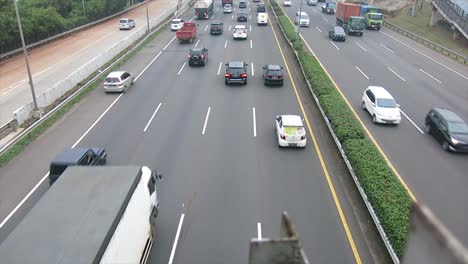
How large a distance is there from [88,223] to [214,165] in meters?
10.0

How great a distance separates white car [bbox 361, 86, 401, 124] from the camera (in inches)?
958

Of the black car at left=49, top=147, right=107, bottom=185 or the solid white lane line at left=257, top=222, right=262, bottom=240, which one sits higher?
the black car at left=49, top=147, right=107, bottom=185

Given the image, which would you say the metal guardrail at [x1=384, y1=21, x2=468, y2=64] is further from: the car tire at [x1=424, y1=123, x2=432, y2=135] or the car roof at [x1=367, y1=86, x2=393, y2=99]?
the car tire at [x1=424, y1=123, x2=432, y2=135]

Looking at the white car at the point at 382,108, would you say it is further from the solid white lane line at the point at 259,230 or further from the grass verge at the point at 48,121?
the grass verge at the point at 48,121

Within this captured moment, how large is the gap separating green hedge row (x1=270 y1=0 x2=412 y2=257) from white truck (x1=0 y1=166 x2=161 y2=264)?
8.22 meters

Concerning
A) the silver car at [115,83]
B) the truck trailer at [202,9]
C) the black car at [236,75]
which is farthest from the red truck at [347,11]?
the silver car at [115,83]

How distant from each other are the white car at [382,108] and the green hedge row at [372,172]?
2071 mm

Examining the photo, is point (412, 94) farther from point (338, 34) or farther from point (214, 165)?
point (338, 34)

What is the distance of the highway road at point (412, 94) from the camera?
1767 centimetres

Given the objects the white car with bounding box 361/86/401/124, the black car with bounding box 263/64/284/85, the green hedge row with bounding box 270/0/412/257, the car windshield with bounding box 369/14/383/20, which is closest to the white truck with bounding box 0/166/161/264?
the green hedge row with bounding box 270/0/412/257

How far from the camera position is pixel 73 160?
16.9 m

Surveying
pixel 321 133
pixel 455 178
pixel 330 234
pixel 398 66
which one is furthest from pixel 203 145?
pixel 398 66

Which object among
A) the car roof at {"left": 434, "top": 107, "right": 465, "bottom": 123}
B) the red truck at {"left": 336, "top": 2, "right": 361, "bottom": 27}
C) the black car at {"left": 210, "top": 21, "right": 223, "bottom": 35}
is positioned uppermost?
the red truck at {"left": 336, "top": 2, "right": 361, "bottom": 27}

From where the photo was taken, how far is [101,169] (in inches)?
492
